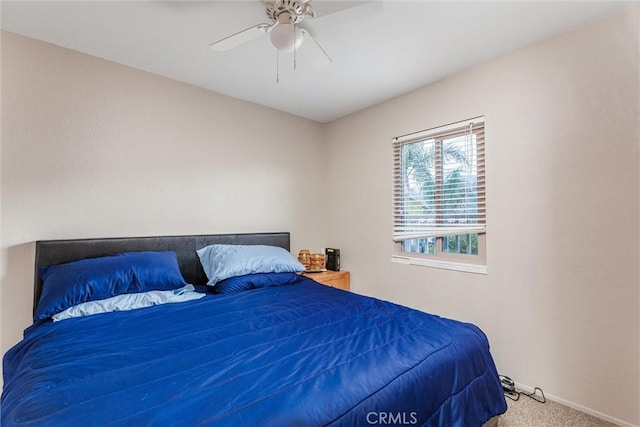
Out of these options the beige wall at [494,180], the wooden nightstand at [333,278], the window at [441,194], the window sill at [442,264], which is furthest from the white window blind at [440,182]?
the wooden nightstand at [333,278]

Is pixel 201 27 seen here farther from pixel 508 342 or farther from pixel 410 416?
pixel 508 342

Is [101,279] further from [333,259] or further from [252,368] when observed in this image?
[333,259]

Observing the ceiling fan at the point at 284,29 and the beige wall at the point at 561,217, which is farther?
the beige wall at the point at 561,217

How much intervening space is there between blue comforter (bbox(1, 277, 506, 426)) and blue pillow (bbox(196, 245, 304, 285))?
0.54 m

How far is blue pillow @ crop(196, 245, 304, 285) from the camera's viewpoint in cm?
237

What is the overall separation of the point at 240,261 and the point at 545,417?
7.59ft

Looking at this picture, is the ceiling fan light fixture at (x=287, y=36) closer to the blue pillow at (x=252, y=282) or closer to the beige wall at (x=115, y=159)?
the beige wall at (x=115, y=159)

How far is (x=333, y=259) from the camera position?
11.5 ft

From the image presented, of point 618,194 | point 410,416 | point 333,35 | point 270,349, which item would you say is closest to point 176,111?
point 333,35

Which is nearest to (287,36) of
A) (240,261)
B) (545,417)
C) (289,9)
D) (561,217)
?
(289,9)

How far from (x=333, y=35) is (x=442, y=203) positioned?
164 centimetres

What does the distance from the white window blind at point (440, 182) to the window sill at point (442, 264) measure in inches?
8.3

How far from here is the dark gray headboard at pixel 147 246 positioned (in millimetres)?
2010

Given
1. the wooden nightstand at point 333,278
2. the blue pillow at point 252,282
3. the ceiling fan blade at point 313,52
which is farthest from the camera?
the wooden nightstand at point 333,278
